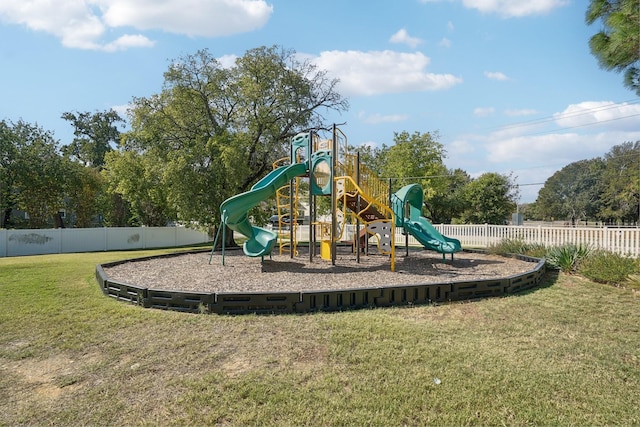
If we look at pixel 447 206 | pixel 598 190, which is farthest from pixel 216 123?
pixel 598 190

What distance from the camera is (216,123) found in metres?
17.9

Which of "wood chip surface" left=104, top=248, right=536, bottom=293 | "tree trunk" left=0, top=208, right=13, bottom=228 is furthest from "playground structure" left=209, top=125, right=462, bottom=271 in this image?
"tree trunk" left=0, top=208, right=13, bottom=228

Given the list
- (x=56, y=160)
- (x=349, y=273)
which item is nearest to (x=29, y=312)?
(x=349, y=273)

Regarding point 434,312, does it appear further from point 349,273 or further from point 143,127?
point 143,127

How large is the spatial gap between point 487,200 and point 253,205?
103 feet

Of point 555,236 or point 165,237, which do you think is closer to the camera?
point 555,236

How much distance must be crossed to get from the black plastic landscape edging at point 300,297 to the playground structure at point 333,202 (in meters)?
2.74

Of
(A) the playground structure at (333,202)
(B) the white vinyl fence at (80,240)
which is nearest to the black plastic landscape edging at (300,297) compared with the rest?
(A) the playground structure at (333,202)

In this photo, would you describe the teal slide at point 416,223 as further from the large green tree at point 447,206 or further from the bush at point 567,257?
the large green tree at point 447,206

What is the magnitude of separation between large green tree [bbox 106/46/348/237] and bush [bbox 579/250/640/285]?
39.4 ft

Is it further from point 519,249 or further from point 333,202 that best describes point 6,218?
point 519,249

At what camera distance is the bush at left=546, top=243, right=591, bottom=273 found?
9.83 m

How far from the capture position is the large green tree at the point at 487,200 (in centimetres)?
3612

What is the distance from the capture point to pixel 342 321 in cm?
541
